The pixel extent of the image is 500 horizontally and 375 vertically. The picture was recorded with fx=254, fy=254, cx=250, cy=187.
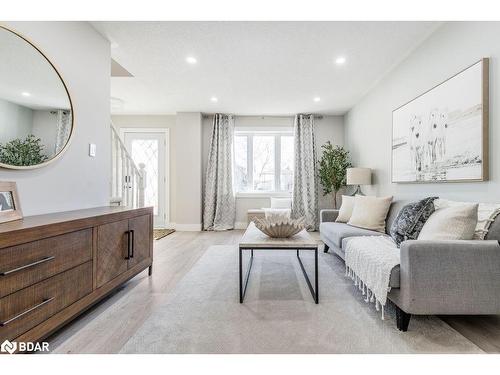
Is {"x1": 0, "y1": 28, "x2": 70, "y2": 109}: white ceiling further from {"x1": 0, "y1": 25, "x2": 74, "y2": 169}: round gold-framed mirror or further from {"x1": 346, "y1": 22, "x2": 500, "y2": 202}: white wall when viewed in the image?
{"x1": 346, "y1": 22, "x2": 500, "y2": 202}: white wall

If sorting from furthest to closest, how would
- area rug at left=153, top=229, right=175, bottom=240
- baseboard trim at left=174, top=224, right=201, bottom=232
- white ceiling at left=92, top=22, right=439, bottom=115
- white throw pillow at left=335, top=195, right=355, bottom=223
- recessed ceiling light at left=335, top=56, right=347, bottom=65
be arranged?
1. baseboard trim at left=174, top=224, right=201, bottom=232
2. area rug at left=153, top=229, right=175, bottom=240
3. white throw pillow at left=335, top=195, right=355, bottom=223
4. recessed ceiling light at left=335, top=56, right=347, bottom=65
5. white ceiling at left=92, top=22, right=439, bottom=115

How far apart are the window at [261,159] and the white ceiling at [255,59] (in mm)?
1079

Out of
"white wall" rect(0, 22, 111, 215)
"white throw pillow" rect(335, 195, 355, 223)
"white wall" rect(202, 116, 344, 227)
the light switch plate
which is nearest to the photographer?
"white wall" rect(0, 22, 111, 215)

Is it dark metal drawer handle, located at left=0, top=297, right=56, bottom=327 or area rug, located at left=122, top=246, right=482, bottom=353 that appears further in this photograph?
area rug, located at left=122, top=246, right=482, bottom=353

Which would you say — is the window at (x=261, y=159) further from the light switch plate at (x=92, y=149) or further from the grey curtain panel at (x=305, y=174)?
the light switch plate at (x=92, y=149)

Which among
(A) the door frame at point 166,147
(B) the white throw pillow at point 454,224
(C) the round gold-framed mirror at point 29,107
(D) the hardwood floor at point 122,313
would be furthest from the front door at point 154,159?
(B) the white throw pillow at point 454,224

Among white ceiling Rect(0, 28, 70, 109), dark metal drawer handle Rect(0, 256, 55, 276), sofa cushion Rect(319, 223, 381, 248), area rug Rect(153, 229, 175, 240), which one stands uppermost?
white ceiling Rect(0, 28, 70, 109)

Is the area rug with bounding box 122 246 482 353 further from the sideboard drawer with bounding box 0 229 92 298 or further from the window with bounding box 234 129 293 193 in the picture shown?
the window with bounding box 234 129 293 193

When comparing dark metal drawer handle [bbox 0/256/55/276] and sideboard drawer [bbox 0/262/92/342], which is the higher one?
dark metal drawer handle [bbox 0/256/55/276]

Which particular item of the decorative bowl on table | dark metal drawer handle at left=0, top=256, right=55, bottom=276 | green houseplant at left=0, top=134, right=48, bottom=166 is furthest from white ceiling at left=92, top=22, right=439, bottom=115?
dark metal drawer handle at left=0, top=256, right=55, bottom=276

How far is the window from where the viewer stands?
5.76 metres

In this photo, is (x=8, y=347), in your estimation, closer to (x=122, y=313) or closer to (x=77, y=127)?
(x=122, y=313)

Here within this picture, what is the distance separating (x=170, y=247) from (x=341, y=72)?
11.6 ft

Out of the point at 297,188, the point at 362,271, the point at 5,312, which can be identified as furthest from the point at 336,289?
the point at 297,188
